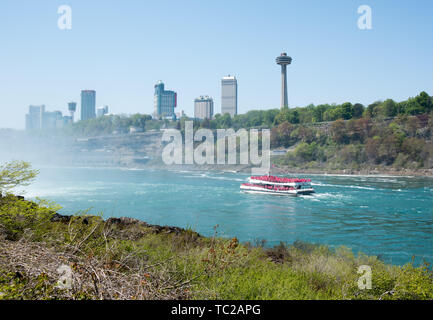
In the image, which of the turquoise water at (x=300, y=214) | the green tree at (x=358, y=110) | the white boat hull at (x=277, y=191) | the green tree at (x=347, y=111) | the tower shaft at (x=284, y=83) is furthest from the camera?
the tower shaft at (x=284, y=83)

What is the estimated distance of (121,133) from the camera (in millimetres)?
137500

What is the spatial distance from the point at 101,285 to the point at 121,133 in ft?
457

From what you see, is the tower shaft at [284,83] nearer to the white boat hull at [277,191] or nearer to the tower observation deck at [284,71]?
the tower observation deck at [284,71]

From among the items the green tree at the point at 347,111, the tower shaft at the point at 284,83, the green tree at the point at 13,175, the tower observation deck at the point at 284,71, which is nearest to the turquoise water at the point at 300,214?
the green tree at the point at 13,175

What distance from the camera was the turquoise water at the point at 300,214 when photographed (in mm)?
18422

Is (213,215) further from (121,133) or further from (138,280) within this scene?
(121,133)

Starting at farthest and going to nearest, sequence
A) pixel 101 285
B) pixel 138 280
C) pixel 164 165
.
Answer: pixel 164 165, pixel 138 280, pixel 101 285

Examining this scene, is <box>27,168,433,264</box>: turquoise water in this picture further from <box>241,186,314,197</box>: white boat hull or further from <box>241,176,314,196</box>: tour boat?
<box>241,176,314,196</box>: tour boat

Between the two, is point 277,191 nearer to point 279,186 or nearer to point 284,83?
point 279,186

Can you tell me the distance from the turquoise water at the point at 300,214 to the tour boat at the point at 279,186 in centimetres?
127

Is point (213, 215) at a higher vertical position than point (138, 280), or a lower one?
lower

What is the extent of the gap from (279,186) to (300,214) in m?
12.5

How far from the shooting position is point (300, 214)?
1033 inches
